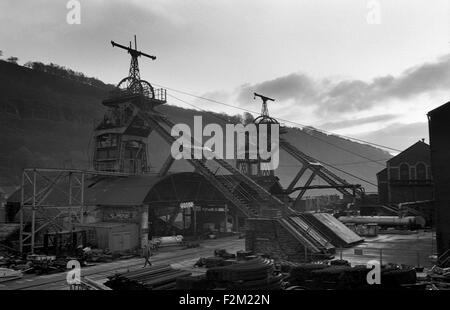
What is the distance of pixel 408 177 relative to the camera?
189 ft

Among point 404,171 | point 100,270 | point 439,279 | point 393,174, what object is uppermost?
point 404,171

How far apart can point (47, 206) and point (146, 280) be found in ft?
50.2

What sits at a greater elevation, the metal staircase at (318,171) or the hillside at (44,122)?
the hillside at (44,122)

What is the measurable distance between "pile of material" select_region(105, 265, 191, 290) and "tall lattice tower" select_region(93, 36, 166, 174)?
2367 cm

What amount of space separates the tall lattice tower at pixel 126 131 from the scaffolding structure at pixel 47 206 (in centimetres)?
417

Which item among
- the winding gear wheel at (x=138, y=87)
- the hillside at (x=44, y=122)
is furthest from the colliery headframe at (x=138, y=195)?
the hillside at (x=44, y=122)

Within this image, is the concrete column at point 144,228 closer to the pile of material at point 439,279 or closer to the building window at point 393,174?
the pile of material at point 439,279

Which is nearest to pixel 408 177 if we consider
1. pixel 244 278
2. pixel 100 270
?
pixel 100 270

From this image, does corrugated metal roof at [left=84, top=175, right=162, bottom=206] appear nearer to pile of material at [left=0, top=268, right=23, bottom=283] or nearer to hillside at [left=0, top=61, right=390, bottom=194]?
pile of material at [left=0, top=268, right=23, bottom=283]

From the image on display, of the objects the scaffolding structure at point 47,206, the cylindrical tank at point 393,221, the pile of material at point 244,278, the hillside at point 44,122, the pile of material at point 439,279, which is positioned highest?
the hillside at point 44,122

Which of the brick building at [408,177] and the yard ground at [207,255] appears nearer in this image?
the yard ground at [207,255]

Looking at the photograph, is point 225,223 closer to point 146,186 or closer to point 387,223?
point 146,186

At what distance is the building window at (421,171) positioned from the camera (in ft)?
185

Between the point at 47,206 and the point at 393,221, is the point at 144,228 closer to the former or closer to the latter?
the point at 47,206
